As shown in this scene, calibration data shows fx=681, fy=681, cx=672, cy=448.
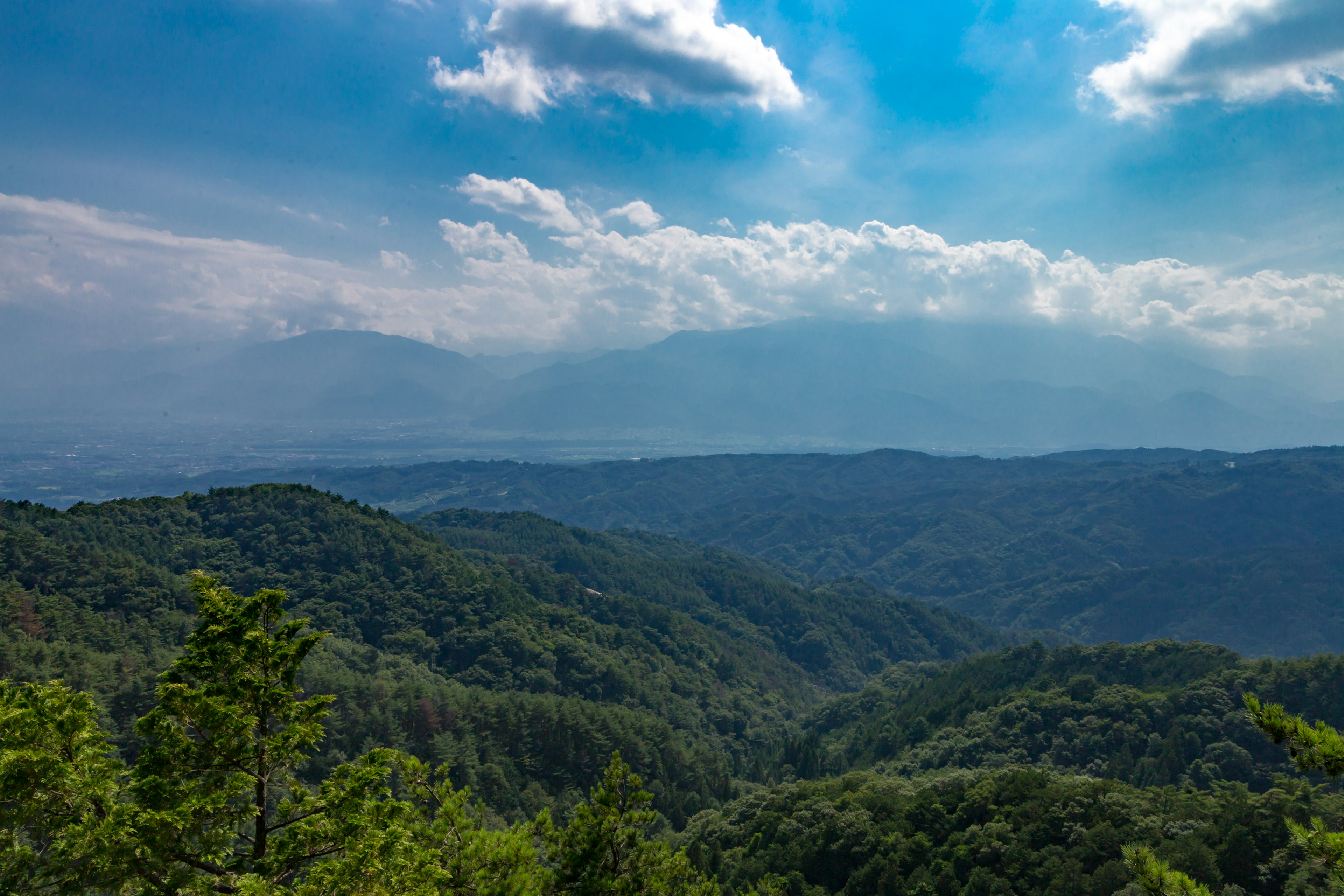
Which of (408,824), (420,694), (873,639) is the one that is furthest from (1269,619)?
(408,824)

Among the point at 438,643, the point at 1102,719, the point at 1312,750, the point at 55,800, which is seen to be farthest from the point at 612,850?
the point at 438,643

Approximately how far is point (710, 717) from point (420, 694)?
55473mm

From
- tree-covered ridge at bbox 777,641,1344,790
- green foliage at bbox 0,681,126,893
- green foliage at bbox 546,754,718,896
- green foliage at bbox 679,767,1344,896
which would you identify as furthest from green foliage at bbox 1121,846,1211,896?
tree-covered ridge at bbox 777,641,1344,790

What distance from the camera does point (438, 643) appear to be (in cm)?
9406

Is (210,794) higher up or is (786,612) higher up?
(210,794)

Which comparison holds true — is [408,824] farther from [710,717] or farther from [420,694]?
[710,717]

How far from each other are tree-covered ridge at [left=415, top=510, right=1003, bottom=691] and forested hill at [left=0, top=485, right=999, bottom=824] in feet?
3.27

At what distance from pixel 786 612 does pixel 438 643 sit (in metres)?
99.8

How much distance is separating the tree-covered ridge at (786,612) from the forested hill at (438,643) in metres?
1.00

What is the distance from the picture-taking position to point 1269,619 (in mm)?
185125

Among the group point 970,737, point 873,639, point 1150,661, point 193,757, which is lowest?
point 873,639

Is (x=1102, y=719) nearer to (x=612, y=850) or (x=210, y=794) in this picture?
(x=612, y=850)

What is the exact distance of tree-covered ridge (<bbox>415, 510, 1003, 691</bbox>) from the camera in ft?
534

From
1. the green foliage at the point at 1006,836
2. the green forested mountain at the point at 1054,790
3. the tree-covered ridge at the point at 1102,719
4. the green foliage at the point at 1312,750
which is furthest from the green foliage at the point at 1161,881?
the tree-covered ridge at the point at 1102,719
